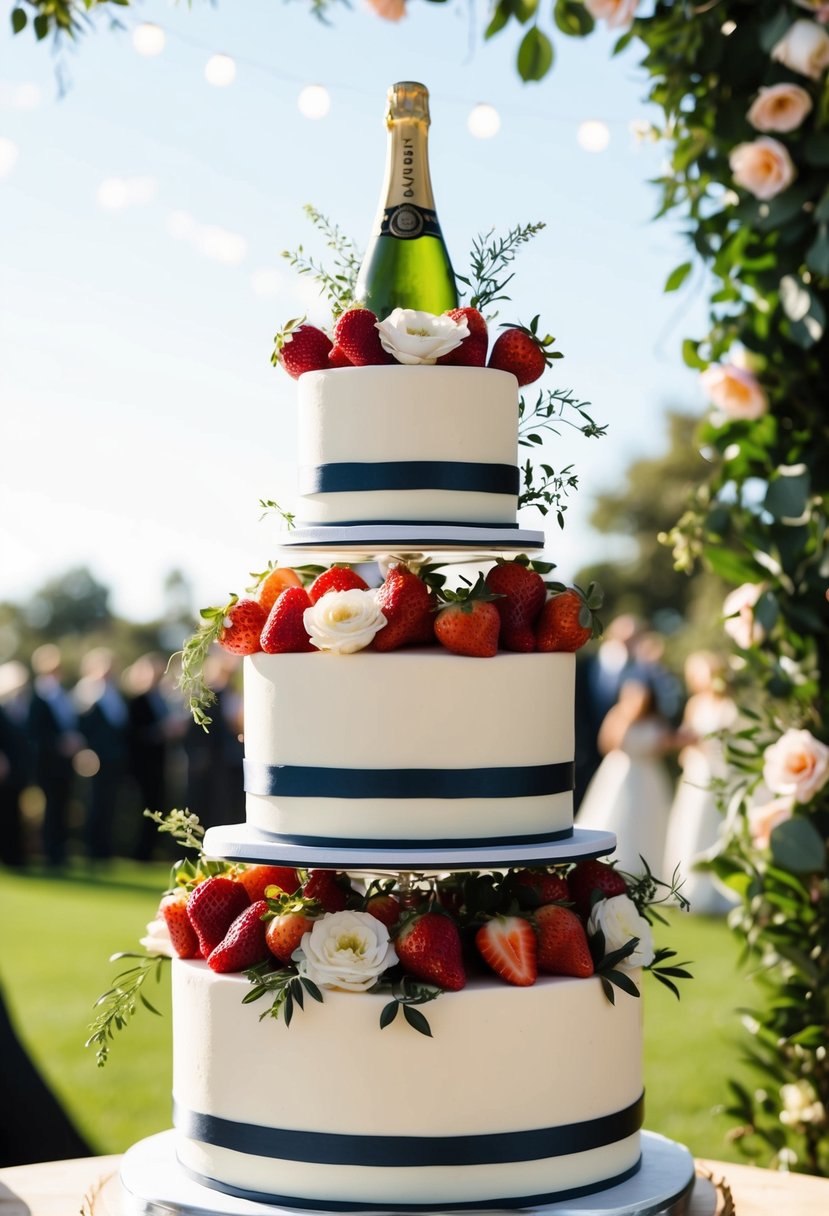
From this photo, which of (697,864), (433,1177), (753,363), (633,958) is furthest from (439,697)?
(753,363)

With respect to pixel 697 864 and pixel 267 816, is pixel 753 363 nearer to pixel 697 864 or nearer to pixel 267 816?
pixel 697 864

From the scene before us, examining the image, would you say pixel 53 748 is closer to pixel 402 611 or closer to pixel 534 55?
pixel 534 55

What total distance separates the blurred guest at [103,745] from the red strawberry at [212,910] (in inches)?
489

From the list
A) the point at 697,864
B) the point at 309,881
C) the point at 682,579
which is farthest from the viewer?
the point at 682,579

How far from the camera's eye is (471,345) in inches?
102

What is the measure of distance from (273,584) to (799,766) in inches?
55.2

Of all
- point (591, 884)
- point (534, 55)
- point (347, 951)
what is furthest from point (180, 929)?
point (534, 55)

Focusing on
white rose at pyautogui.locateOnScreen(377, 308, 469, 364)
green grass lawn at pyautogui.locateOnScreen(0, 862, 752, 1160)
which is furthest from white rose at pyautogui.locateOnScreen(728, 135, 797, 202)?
green grass lawn at pyautogui.locateOnScreen(0, 862, 752, 1160)

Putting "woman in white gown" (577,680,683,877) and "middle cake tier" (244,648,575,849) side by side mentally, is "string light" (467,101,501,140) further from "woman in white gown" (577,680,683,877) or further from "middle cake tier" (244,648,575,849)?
"woman in white gown" (577,680,683,877)

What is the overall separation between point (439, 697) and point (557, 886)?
0.44 m

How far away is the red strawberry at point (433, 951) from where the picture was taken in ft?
7.61

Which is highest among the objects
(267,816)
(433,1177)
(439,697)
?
(439,697)

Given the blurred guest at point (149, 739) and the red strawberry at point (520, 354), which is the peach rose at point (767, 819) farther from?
the blurred guest at point (149, 739)

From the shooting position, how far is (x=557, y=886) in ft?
8.52
